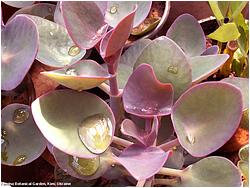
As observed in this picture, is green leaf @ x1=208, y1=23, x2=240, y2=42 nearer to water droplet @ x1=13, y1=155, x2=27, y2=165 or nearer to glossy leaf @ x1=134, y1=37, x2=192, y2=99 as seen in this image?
glossy leaf @ x1=134, y1=37, x2=192, y2=99

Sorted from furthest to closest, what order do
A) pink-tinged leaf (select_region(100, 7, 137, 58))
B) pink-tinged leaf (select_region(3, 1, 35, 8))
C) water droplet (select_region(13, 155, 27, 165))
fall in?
pink-tinged leaf (select_region(3, 1, 35, 8))
water droplet (select_region(13, 155, 27, 165))
pink-tinged leaf (select_region(100, 7, 137, 58))

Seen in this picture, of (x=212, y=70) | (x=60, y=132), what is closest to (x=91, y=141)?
(x=60, y=132)

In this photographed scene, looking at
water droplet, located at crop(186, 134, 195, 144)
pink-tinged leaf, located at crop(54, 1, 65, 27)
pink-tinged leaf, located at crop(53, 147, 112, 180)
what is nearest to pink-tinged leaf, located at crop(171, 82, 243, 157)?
water droplet, located at crop(186, 134, 195, 144)

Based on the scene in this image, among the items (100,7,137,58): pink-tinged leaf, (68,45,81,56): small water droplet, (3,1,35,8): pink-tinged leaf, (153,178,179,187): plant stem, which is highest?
(100,7,137,58): pink-tinged leaf

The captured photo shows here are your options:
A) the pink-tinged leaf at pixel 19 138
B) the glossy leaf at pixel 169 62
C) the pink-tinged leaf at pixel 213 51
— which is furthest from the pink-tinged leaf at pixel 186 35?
the pink-tinged leaf at pixel 19 138

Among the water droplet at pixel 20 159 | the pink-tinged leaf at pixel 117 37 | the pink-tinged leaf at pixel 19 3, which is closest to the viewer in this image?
the pink-tinged leaf at pixel 117 37

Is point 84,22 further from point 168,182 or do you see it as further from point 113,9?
point 168,182

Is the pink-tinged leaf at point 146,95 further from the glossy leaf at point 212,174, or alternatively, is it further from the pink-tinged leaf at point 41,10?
the pink-tinged leaf at point 41,10
